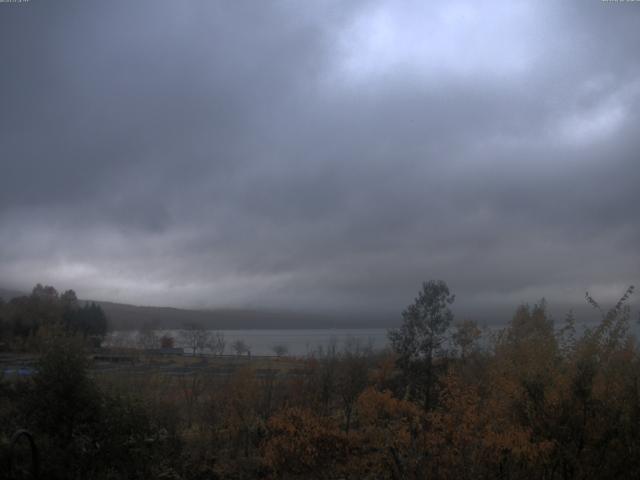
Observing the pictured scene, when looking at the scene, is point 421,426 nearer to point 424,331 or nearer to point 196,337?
point 424,331

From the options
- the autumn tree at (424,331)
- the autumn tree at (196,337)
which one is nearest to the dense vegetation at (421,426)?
the autumn tree at (424,331)

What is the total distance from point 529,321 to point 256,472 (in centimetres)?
1027

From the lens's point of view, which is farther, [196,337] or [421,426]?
[196,337]

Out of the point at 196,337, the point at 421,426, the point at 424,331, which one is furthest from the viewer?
the point at 196,337

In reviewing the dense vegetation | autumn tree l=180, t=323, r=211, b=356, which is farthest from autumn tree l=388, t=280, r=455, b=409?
autumn tree l=180, t=323, r=211, b=356

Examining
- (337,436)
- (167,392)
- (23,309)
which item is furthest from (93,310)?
(337,436)

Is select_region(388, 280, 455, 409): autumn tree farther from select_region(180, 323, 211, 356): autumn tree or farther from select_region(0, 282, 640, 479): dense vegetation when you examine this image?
select_region(180, 323, 211, 356): autumn tree

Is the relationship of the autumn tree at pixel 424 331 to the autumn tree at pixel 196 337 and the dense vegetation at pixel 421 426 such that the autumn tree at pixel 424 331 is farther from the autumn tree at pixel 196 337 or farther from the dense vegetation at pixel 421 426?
the autumn tree at pixel 196 337

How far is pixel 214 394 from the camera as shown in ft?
75.9

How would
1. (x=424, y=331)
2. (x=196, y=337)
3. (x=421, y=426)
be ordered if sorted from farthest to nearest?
1. (x=196, y=337)
2. (x=424, y=331)
3. (x=421, y=426)

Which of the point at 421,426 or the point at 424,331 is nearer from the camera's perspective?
the point at 421,426

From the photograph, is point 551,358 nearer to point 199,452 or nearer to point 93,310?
point 199,452

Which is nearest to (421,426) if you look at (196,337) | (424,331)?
(424,331)

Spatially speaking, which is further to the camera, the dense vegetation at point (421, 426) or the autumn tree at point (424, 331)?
the autumn tree at point (424, 331)
